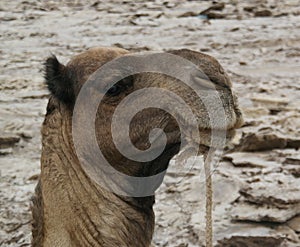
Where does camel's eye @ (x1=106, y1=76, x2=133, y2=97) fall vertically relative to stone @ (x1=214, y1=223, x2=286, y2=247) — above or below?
above

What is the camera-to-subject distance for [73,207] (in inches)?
135

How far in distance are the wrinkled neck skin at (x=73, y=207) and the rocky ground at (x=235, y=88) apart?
856mm

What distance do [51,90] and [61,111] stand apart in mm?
102

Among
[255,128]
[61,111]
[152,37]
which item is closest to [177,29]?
[152,37]

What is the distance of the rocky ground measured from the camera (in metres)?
5.46

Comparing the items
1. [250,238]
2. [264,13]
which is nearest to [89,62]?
[250,238]

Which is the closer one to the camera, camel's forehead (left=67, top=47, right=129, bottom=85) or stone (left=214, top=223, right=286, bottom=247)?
camel's forehead (left=67, top=47, right=129, bottom=85)

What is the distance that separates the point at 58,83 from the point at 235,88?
3.51 meters

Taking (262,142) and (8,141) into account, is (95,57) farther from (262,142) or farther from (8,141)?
(8,141)

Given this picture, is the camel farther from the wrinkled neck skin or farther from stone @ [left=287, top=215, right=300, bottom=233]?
stone @ [left=287, top=215, right=300, bottom=233]

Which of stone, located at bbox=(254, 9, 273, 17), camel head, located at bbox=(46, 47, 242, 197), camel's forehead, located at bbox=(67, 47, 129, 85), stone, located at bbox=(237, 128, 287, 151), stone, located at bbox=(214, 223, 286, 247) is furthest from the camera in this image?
stone, located at bbox=(254, 9, 273, 17)

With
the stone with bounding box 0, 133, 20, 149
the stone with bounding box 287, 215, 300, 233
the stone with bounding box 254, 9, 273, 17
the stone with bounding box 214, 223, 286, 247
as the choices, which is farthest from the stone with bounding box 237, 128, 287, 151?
the stone with bounding box 254, 9, 273, 17

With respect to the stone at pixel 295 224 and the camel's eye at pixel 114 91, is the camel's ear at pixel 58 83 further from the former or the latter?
the stone at pixel 295 224

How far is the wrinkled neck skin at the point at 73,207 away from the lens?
11.2ft
